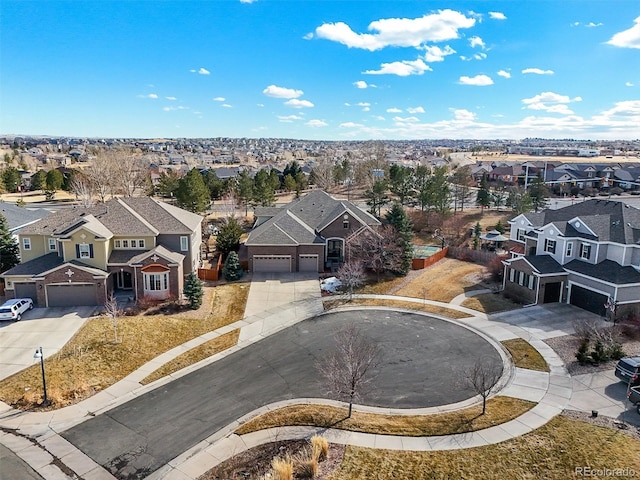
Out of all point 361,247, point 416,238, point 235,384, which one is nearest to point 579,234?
point 361,247

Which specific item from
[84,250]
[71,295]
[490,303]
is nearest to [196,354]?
[71,295]

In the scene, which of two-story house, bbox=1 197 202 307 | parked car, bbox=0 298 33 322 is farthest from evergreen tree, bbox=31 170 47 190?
parked car, bbox=0 298 33 322

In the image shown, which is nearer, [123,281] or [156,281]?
[156,281]

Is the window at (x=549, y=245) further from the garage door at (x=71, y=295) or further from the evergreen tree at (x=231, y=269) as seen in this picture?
the garage door at (x=71, y=295)

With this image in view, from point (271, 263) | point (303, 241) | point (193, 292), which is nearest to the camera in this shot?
point (193, 292)

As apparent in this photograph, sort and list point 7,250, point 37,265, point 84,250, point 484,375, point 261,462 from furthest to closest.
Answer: point 7,250 → point 84,250 → point 37,265 → point 484,375 → point 261,462

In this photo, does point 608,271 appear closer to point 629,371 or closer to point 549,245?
point 549,245

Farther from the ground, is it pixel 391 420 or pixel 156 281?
pixel 156 281
